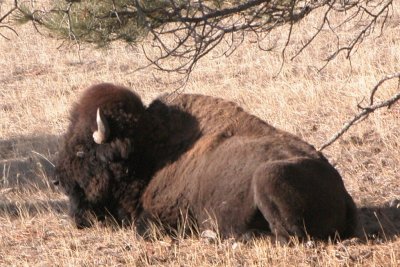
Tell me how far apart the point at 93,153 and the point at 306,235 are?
226 cm

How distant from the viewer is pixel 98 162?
7.64 metres

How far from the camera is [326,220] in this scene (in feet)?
21.2

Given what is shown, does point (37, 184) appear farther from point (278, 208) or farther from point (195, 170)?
point (278, 208)

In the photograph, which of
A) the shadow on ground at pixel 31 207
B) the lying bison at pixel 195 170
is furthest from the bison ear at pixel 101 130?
the shadow on ground at pixel 31 207

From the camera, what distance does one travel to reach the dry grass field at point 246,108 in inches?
249

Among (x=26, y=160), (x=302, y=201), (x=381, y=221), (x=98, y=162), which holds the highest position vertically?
(x=302, y=201)

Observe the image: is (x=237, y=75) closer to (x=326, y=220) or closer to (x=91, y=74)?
(x=91, y=74)

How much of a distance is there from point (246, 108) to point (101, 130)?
472cm

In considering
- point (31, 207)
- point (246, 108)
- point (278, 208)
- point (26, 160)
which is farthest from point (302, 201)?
point (246, 108)

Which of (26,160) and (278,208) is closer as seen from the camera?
(278,208)

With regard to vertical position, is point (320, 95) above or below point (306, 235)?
Result: above

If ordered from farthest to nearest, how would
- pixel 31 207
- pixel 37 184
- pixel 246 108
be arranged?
pixel 246 108, pixel 37 184, pixel 31 207

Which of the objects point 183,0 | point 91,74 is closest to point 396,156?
point 183,0

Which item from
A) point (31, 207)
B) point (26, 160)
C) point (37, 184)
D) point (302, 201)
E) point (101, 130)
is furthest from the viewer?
point (26, 160)
